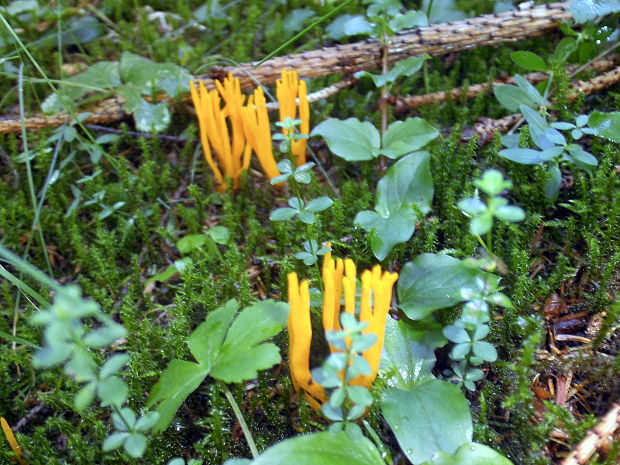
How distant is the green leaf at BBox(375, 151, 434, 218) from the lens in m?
1.70

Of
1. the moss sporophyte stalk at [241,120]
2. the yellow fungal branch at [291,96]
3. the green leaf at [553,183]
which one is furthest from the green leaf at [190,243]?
the green leaf at [553,183]

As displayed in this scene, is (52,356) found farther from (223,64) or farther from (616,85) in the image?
(616,85)

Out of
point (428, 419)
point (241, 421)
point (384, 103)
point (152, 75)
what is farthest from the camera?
point (152, 75)

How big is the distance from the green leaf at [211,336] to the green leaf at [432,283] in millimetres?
456

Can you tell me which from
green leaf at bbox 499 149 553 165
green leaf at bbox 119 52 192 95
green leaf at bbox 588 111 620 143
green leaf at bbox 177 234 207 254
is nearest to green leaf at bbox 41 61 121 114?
green leaf at bbox 119 52 192 95

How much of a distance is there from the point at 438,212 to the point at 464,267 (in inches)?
17.9

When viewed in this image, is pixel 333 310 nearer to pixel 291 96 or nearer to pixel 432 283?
pixel 432 283

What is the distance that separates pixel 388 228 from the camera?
1.61 m

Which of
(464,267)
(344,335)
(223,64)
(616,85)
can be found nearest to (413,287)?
(464,267)

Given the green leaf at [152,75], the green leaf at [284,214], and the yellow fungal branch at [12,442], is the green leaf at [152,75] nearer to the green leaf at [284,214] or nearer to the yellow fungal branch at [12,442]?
the green leaf at [284,214]

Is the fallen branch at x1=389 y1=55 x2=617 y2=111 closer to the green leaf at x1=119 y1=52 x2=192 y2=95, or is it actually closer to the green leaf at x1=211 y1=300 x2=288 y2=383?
the green leaf at x1=119 y1=52 x2=192 y2=95

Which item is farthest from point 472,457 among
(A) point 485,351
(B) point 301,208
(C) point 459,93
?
(C) point 459,93

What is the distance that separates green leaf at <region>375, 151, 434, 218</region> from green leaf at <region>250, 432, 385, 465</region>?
768 mm

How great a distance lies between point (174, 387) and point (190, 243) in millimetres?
636
